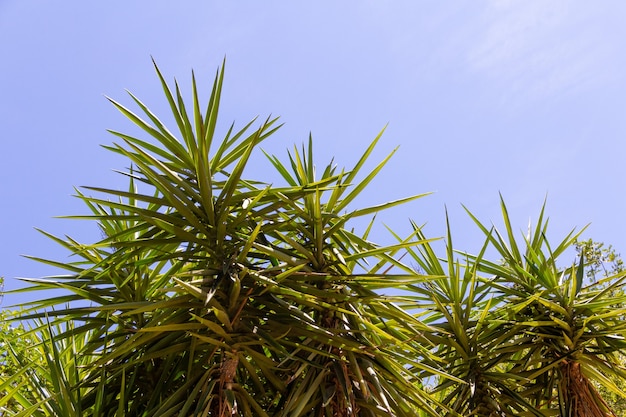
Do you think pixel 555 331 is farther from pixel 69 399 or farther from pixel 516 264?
pixel 69 399

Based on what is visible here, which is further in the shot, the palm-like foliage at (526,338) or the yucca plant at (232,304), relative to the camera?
the palm-like foliage at (526,338)

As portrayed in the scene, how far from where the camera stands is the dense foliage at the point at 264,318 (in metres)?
2.03

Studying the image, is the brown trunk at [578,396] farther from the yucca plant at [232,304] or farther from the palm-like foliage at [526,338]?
the yucca plant at [232,304]

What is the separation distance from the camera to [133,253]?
2221mm

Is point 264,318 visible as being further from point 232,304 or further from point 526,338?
point 526,338

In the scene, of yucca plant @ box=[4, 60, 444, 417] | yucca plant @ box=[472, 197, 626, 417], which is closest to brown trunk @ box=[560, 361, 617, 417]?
yucca plant @ box=[472, 197, 626, 417]

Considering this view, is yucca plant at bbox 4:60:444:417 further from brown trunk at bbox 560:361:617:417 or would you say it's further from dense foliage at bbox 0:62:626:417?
brown trunk at bbox 560:361:617:417

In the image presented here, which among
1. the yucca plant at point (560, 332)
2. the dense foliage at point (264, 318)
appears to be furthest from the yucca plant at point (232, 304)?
the yucca plant at point (560, 332)

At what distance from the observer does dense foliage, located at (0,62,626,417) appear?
79.8 inches

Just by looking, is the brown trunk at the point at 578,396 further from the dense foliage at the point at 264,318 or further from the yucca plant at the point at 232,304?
the yucca plant at the point at 232,304

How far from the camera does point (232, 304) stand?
6.61 feet

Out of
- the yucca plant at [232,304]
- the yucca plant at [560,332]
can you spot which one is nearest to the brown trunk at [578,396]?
the yucca plant at [560,332]

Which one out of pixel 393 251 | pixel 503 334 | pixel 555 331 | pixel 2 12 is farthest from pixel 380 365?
pixel 2 12

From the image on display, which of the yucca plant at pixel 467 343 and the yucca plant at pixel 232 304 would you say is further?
the yucca plant at pixel 467 343
